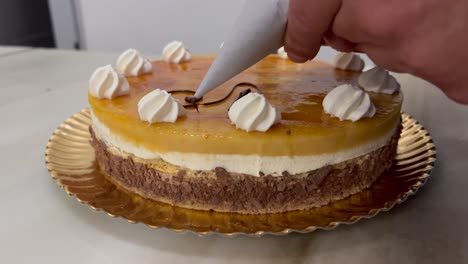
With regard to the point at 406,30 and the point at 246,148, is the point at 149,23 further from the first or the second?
the point at 406,30

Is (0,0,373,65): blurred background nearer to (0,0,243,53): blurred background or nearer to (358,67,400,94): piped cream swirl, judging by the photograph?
(0,0,243,53): blurred background

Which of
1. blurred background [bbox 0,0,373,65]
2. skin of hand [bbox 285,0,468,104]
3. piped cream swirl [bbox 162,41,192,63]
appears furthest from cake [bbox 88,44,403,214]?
blurred background [bbox 0,0,373,65]

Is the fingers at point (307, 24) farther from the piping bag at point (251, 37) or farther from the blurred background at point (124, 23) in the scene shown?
the blurred background at point (124, 23)

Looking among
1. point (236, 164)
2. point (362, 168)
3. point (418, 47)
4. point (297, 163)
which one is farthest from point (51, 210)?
point (418, 47)

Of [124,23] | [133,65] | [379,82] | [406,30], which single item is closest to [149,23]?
[124,23]

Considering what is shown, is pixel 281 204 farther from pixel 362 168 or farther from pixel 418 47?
pixel 418 47

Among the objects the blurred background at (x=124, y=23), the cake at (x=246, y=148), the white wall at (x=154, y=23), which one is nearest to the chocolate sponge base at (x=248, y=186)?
the cake at (x=246, y=148)
